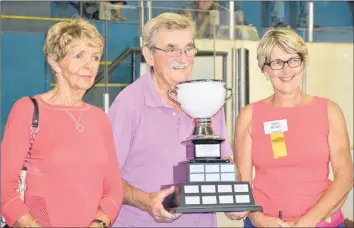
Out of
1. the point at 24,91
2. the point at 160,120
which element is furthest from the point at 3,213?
the point at 24,91

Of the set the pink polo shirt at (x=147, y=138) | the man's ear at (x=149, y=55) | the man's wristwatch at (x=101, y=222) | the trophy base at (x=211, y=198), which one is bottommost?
the man's wristwatch at (x=101, y=222)

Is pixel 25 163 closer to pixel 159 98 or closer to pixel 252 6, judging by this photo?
pixel 159 98

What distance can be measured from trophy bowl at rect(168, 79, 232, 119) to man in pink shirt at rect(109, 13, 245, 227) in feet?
0.21

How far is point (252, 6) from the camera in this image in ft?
18.9

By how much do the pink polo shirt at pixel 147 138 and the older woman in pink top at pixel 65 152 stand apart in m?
0.20

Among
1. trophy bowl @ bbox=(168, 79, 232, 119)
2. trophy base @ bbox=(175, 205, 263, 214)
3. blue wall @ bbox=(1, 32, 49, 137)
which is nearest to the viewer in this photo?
trophy base @ bbox=(175, 205, 263, 214)

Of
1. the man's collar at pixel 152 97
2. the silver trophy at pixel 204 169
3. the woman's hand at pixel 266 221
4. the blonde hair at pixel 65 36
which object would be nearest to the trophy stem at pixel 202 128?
the silver trophy at pixel 204 169

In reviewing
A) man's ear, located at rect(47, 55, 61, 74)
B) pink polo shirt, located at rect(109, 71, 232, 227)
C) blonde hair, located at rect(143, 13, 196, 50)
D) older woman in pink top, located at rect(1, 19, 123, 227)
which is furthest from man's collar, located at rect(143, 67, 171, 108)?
man's ear, located at rect(47, 55, 61, 74)

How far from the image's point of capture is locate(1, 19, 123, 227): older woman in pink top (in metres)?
1.77

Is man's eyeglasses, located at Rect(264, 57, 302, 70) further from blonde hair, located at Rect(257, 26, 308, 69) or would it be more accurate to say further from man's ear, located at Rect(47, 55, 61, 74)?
man's ear, located at Rect(47, 55, 61, 74)

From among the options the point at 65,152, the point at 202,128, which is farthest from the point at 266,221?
the point at 65,152

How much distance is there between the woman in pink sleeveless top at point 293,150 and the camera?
2.19 meters

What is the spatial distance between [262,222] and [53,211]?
0.73m

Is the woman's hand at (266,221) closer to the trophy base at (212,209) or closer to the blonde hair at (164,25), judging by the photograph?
the trophy base at (212,209)
